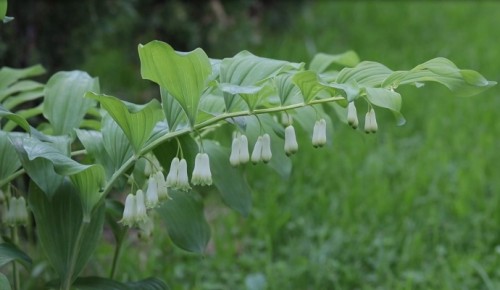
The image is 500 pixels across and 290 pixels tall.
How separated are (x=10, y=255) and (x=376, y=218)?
1.75m

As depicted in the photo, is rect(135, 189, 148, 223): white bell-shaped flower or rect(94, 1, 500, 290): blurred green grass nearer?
rect(135, 189, 148, 223): white bell-shaped flower

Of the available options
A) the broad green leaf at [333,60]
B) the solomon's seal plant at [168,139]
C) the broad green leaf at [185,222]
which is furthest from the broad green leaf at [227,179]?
the broad green leaf at [333,60]

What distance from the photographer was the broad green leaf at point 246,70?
162 cm

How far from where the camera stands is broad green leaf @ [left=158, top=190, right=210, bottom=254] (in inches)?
75.0

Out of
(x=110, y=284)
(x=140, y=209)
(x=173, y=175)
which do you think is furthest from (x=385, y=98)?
(x=110, y=284)

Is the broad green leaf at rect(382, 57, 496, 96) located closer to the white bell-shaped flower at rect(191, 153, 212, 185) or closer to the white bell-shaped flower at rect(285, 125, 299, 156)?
the white bell-shaped flower at rect(285, 125, 299, 156)

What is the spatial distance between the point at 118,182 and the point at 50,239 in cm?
22

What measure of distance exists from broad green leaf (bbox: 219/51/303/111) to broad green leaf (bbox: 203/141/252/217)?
299 mm

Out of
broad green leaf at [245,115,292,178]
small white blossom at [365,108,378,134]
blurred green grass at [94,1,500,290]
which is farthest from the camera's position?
blurred green grass at [94,1,500,290]

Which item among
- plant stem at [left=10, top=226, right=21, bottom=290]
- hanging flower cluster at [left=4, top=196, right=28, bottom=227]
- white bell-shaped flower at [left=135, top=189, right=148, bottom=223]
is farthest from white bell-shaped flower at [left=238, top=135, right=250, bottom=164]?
plant stem at [left=10, top=226, right=21, bottom=290]

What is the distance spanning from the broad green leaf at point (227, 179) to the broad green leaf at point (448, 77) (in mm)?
525

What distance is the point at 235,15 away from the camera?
4855mm

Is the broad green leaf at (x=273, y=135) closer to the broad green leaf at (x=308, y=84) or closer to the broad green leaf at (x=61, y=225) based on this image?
the broad green leaf at (x=308, y=84)

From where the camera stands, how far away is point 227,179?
6.19ft
